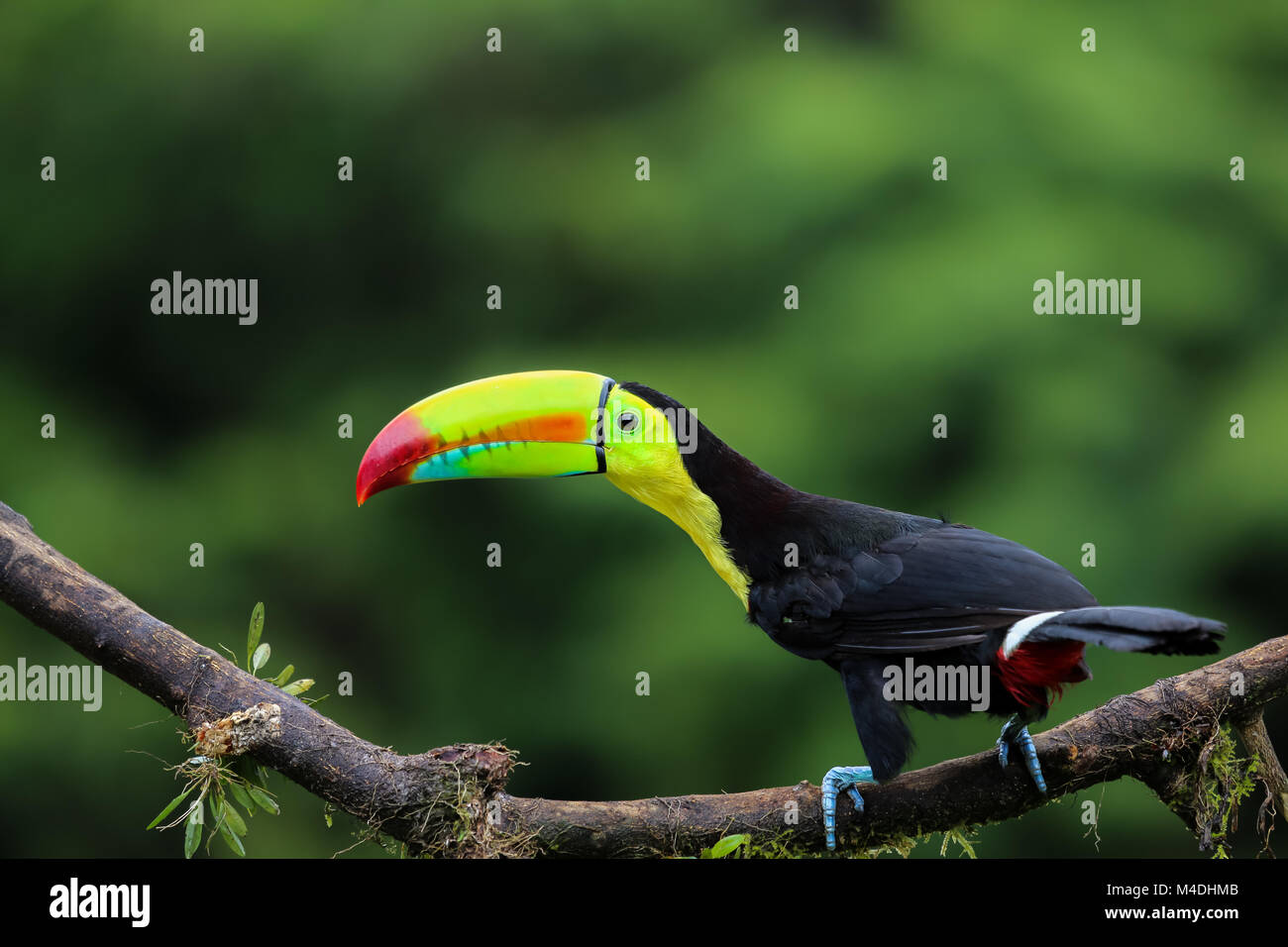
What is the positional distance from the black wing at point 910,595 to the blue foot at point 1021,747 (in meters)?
0.20

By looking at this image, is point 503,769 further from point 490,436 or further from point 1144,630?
point 1144,630

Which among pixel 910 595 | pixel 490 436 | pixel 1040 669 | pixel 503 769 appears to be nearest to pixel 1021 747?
pixel 1040 669

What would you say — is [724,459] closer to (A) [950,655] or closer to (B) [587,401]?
(B) [587,401]

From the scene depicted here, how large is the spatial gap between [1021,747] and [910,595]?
377 millimetres

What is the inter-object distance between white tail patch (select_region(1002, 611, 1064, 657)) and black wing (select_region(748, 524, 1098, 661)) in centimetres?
3

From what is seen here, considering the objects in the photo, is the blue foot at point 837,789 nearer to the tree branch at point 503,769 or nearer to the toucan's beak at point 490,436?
the tree branch at point 503,769

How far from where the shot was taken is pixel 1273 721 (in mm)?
4566

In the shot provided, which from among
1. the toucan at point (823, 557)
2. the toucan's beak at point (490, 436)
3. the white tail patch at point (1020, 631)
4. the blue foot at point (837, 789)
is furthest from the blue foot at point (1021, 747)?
the toucan's beak at point (490, 436)

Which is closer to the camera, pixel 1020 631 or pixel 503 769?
pixel 503 769

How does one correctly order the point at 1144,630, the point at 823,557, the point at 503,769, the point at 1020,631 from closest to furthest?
the point at 1144,630, the point at 503,769, the point at 1020,631, the point at 823,557

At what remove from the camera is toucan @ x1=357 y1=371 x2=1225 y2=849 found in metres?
2.60

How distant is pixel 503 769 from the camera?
7.70 feet

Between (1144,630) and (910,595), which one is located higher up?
(910,595)

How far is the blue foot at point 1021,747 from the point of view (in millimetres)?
2604
